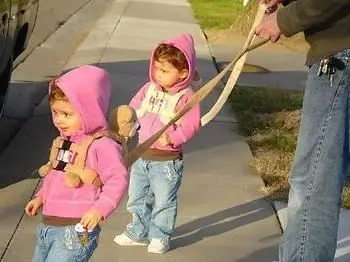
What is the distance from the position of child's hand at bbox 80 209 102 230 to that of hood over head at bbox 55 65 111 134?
0.33m

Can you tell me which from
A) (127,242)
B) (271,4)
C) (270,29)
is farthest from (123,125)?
(127,242)

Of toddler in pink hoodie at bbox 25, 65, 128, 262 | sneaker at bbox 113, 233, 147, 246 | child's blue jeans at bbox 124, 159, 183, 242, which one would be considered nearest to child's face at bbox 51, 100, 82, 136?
toddler in pink hoodie at bbox 25, 65, 128, 262

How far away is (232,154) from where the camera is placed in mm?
7215

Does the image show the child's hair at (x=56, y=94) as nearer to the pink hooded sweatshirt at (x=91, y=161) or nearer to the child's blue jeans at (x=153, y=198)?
the pink hooded sweatshirt at (x=91, y=161)

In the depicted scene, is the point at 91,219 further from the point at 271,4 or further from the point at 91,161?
the point at 271,4

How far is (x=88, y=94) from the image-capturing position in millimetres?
3457

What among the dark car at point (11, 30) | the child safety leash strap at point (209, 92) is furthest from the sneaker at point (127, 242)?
the dark car at point (11, 30)

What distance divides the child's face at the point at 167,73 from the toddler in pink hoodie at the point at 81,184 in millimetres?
1103

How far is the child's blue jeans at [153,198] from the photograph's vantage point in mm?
4863

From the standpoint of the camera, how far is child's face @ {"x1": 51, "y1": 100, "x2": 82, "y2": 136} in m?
3.49

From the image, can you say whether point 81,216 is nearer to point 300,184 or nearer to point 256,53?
point 300,184

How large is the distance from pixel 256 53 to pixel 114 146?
986 cm

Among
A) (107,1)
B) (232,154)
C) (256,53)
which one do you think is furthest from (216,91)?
(107,1)

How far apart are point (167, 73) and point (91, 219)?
144 cm
